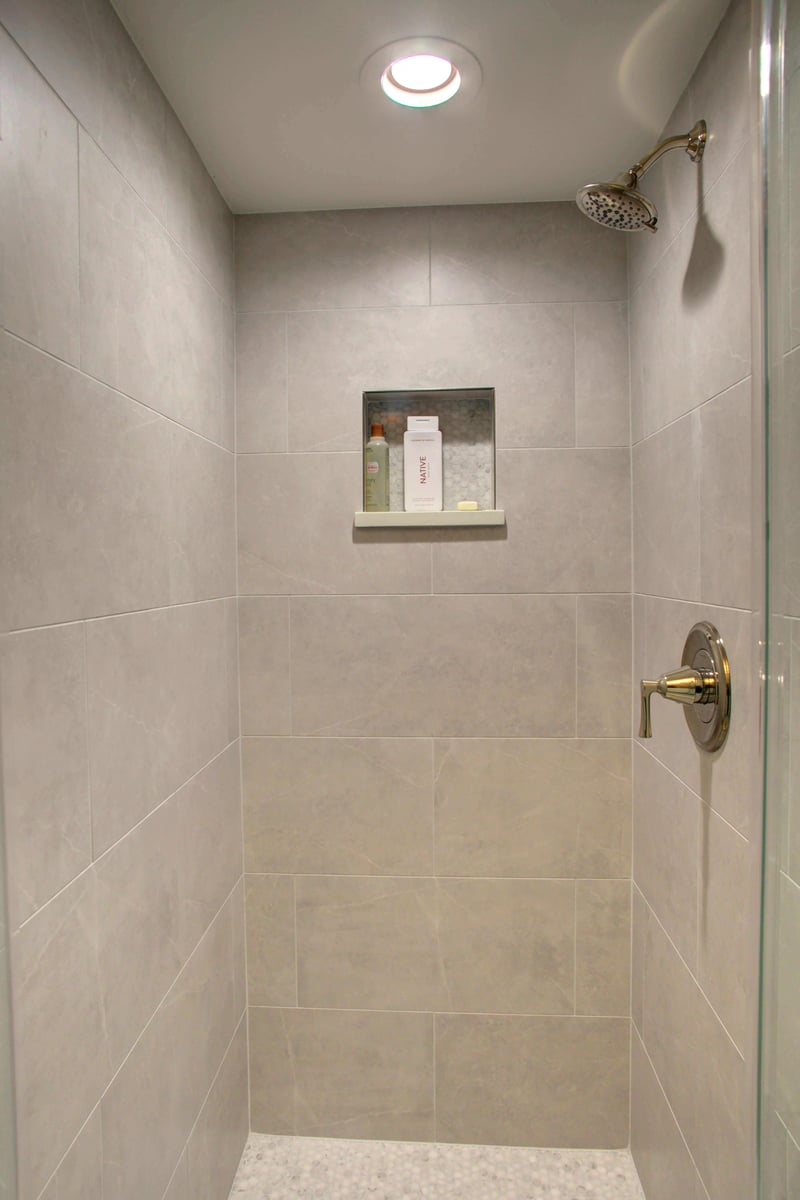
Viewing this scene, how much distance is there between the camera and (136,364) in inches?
46.6

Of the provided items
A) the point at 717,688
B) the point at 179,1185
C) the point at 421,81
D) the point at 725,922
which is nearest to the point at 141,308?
the point at 421,81

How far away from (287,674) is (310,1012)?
2.74 feet

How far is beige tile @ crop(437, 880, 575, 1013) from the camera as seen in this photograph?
1.74 m

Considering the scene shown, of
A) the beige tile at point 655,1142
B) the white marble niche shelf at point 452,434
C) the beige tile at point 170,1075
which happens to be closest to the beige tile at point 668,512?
the white marble niche shelf at point 452,434

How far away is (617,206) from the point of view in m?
1.23

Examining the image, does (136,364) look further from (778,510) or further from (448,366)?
(778,510)

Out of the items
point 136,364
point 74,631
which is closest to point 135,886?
point 74,631

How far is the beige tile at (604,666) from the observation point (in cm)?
171

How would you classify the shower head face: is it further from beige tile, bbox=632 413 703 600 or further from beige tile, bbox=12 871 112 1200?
beige tile, bbox=12 871 112 1200

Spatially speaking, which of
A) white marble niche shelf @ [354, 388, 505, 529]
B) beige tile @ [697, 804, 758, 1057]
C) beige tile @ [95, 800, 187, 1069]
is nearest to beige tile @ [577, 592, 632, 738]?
white marble niche shelf @ [354, 388, 505, 529]

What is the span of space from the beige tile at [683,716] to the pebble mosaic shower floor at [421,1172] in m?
1.01

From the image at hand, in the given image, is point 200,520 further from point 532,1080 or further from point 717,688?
point 532,1080

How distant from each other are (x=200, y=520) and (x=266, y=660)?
16.7 inches

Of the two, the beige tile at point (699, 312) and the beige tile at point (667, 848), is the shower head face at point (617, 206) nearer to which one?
the beige tile at point (699, 312)
